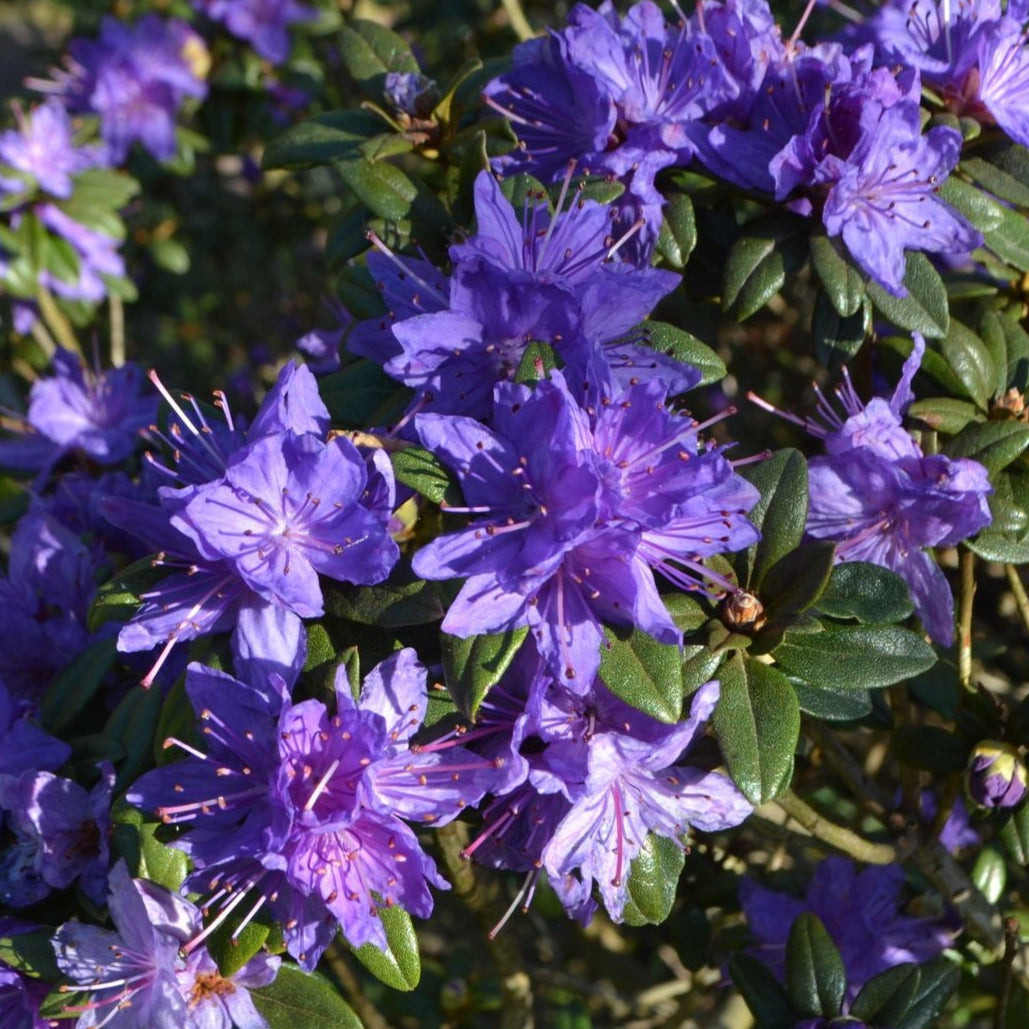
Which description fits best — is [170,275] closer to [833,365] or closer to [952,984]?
[833,365]

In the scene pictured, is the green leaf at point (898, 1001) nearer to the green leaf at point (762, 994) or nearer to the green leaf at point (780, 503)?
the green leaf at point (762, 994)

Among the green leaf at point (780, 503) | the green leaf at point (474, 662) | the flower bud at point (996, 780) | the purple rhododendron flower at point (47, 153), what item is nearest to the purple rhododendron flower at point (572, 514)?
the green leaf at point (474, 662)

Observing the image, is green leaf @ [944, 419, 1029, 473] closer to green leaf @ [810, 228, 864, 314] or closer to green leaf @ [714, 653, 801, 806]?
green leaf @ [810, 228, 864, 314]

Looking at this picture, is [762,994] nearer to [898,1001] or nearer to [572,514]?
[898,1001]

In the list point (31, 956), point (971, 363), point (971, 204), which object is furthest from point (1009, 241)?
point (31, 956)

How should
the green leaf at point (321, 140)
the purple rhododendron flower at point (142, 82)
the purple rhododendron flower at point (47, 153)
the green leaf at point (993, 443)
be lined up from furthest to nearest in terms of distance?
the purple rhododendron flower at point (142, 82), the purple rhododendron flower at point (47, 153), the green leaf at point (321, 140), the green leaf at point (993, 443)

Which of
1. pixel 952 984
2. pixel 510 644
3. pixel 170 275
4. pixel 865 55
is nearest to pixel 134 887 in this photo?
pixel 510 644

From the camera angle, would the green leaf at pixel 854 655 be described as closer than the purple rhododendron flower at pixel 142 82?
Yes
